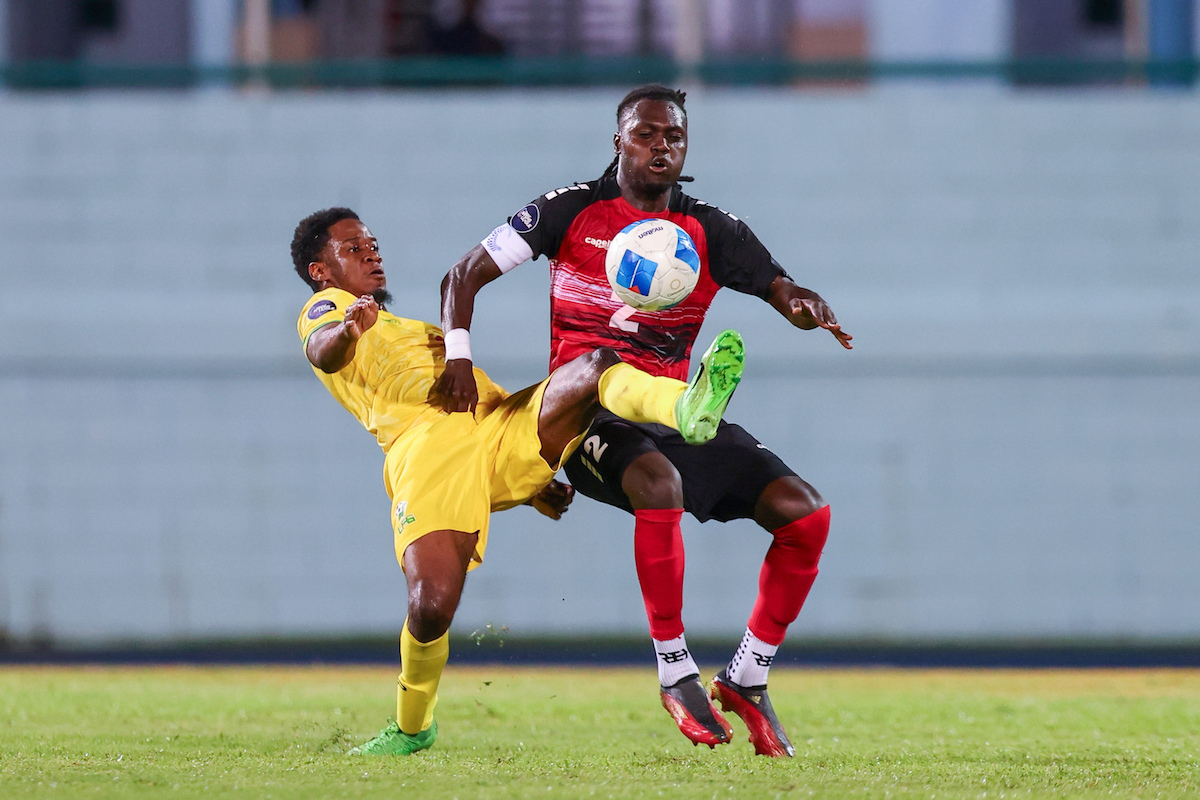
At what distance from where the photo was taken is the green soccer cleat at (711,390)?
11.6 ft

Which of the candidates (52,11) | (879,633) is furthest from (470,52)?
(879,633)

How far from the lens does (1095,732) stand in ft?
16.8

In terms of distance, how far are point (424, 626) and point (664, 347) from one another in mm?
1046

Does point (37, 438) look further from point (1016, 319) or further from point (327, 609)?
point (1016, 319)

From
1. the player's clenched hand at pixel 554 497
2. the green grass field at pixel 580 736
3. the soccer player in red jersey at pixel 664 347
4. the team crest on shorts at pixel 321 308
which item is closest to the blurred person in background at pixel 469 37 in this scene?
the green grass field at pixel 580 736

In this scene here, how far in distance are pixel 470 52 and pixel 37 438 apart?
11.0ft

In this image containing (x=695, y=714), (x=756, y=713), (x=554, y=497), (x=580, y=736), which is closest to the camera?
(x=695, y=714)

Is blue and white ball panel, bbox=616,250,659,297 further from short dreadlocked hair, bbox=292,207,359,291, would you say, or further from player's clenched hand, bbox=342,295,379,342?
short dreadlocked hair, bbox=292,207,359,291

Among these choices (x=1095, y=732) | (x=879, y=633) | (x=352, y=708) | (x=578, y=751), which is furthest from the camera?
(x=879, y=633)

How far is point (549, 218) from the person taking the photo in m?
4.12

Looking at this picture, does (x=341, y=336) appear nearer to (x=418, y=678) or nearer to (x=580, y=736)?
(x=418, y=678)

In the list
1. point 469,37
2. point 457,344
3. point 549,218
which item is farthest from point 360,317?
point 469,37

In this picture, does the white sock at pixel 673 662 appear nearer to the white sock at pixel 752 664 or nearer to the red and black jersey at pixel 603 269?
the white sock at pixel 752 664

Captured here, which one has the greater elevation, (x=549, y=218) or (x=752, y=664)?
(x=549, y=218)
